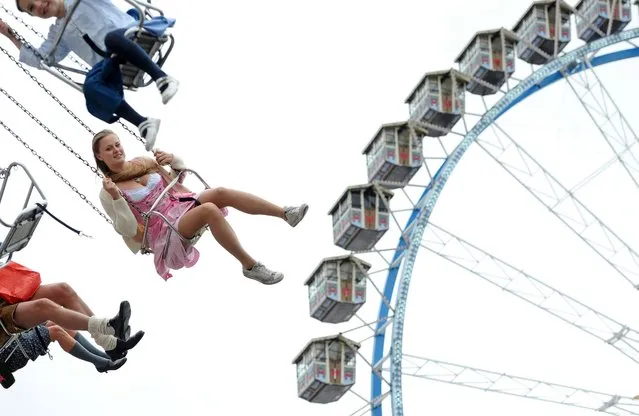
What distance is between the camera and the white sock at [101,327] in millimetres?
13070

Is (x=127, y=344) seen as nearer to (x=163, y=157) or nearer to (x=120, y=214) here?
(x=120, y=214)

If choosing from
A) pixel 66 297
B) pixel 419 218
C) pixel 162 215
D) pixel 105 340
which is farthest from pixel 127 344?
pixel 419 218

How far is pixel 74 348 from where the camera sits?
14.0 meters

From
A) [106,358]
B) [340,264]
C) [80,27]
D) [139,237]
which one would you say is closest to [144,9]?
[80,27]

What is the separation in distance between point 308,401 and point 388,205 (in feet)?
7.20

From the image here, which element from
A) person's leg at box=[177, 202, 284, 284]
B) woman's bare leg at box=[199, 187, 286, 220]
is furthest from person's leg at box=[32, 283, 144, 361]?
woman's bare leg at box=[199, 187, 286, 220]

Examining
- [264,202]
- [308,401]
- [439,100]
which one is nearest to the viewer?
[264,202]

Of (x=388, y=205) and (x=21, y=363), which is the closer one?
(x=21, y=363)

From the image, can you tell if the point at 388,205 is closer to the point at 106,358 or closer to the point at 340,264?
the point at 340,264

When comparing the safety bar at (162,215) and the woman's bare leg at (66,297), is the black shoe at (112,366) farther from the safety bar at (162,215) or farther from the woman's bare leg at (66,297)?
the safety bar at (162,215)

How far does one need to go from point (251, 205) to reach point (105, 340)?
Answer: 130 centimetres

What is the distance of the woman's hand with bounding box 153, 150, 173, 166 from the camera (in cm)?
1369

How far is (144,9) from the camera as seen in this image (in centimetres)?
1370

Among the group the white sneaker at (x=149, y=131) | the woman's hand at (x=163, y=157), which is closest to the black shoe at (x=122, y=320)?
the white sneaker at (x=149, y=131)
